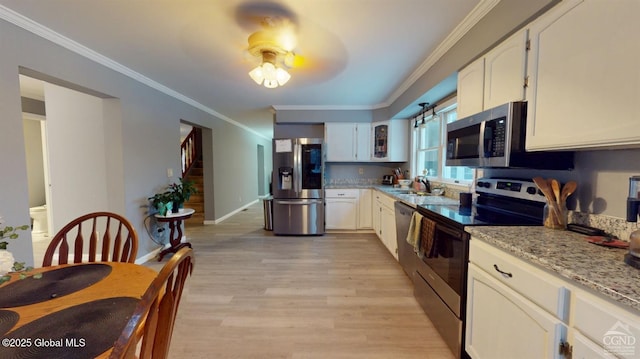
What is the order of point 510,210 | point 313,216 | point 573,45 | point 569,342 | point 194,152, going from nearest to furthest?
point 569,342 < point 573,45 < point 510,210 < point 313,216 < point 194,152

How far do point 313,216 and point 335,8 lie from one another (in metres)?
3.08

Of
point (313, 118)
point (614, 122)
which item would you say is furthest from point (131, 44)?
point (614, 122)

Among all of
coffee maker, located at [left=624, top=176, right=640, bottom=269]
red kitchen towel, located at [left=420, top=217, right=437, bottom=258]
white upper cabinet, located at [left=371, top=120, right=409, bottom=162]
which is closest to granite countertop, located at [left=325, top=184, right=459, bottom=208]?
red kitchen towel, located at [left=420, top=217, right=437, bottom=258]

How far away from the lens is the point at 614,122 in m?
0.99

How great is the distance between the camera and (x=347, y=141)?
4449mm

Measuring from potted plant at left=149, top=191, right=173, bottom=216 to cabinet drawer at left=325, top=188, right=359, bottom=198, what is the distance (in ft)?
7.61

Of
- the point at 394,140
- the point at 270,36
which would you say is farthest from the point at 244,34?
the point at 394,140

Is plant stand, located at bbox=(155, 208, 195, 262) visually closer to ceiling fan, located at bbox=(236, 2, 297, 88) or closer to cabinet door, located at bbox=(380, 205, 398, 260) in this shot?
ceiling fan, located at bbox=(236, 2, 297, 88)

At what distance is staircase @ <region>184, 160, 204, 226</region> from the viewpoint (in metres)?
5.35

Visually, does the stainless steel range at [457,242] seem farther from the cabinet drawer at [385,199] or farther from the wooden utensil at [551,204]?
the cabinet drawer at [385,199]

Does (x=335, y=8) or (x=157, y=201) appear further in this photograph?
(x=157, y=201)

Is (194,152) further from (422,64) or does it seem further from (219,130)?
(422,64)

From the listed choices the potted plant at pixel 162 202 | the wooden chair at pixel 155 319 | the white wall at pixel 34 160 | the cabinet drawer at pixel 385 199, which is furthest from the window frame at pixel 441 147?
the white wall at pixel 34 160

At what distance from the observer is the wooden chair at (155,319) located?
61 centimetres
